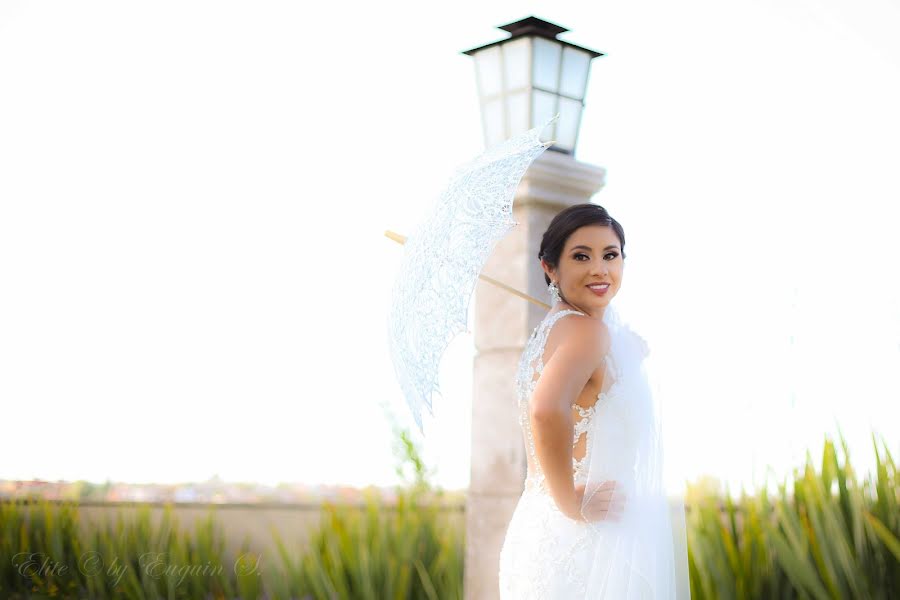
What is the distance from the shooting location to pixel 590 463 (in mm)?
2686

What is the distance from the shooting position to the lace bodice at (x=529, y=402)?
2.70 meters

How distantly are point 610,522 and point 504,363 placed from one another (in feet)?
6.93

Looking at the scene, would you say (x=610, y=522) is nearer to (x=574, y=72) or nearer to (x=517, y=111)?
(x=517, y=111)

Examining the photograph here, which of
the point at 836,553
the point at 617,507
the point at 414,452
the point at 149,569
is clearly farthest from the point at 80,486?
the point at 617,507

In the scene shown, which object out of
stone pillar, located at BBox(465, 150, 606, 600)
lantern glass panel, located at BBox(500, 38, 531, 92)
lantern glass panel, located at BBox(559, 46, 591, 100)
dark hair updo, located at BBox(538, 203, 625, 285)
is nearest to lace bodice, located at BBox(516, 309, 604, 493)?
dark hair updo, located at BBox(538, 203, 625, 285)

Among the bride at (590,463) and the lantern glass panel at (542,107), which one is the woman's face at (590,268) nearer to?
the bride at (590,463)

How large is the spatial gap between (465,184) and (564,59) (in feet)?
6.73

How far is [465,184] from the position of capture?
3.17 meters

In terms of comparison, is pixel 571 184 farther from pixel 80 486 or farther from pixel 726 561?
pixel 80 486

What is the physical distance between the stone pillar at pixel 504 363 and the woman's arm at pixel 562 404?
1998 mm

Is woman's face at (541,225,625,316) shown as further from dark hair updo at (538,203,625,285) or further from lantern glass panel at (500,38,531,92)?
lantern glass panel at (500,38,531,92)

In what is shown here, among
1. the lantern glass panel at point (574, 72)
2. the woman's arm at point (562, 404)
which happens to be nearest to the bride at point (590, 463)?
the woman's arm at point (562, 404)

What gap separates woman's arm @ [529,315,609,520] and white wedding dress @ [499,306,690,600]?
0.07m

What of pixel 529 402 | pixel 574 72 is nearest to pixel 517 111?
pixel 574 72
